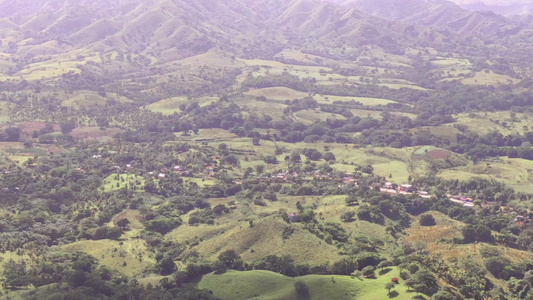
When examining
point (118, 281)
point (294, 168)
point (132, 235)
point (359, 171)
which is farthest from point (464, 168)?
point (118, 281)

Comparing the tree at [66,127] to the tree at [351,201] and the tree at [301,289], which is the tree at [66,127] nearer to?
the tree at [351,201]

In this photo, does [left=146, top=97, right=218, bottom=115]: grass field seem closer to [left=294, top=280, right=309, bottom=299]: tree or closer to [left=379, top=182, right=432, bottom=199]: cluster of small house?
[left=379, top=182, right=432, bottom=199]: cluster of small house

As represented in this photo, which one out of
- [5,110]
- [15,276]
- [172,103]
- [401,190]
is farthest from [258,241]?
[5,110]

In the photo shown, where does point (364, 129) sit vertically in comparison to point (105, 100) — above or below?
below

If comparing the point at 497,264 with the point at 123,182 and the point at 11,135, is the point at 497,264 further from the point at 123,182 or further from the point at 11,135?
the point at 11,135

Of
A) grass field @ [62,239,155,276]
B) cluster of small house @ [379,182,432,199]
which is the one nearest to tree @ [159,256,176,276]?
grass field @ [62,239,155,276]

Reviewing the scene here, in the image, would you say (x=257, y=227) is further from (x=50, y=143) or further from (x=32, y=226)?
(x=50, y=143)
